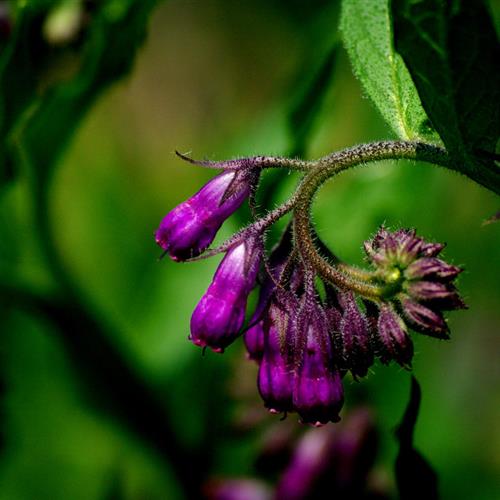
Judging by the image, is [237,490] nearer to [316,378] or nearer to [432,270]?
[316,378]

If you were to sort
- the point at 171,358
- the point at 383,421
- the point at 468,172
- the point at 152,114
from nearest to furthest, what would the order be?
the point at 468,172 < the point at 383,421 < the point at 171,358 < the point at 152,114

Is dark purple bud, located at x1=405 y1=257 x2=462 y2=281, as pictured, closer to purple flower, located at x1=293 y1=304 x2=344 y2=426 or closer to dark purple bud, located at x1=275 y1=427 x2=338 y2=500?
purple flower, located at x1=293 y1=304 x2=344 y2=426

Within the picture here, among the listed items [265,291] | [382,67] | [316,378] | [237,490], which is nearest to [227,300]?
[265,291]

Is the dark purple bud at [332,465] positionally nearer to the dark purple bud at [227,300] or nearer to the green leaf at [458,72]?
the dark purple bud at [227,300]

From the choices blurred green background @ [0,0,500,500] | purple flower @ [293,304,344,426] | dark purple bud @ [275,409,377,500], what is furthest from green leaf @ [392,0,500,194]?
dark purple bud @ [275,409,377,500]

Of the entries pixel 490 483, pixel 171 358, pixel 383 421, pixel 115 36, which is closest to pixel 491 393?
pixel 490 483

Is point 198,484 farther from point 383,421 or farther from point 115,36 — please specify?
point 115,36

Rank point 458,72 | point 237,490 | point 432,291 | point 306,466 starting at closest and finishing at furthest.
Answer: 1. point 458,72
2. point 432,291
3. point 306,466
4. point 237,490
